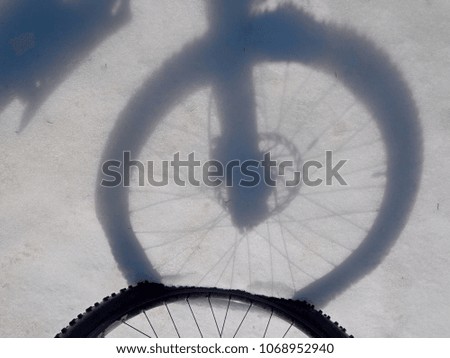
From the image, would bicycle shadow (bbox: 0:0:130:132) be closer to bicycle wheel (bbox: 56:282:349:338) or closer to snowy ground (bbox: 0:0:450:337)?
snowy ground (bbox: 0:0:450:337)

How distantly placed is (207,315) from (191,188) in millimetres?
1042

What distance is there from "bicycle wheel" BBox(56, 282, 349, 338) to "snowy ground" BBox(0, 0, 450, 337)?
226 mm

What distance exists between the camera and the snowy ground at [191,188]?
3.91 meters

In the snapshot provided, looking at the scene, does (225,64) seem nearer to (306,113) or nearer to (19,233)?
(306,113)

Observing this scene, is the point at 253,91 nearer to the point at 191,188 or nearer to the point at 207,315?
the point at 191,188

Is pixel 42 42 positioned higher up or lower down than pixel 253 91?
higher up

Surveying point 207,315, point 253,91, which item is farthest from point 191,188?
point 207,315

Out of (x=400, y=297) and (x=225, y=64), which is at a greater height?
(x=225, y=64)

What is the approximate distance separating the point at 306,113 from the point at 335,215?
85cm

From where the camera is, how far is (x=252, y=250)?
13.1 feet

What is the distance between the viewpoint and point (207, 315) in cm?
402

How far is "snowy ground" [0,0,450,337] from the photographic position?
12.8ft

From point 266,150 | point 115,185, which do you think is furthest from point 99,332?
point 266,150

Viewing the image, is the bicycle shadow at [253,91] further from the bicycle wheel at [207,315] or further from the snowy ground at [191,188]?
the bicycle wheel at [207,315]
